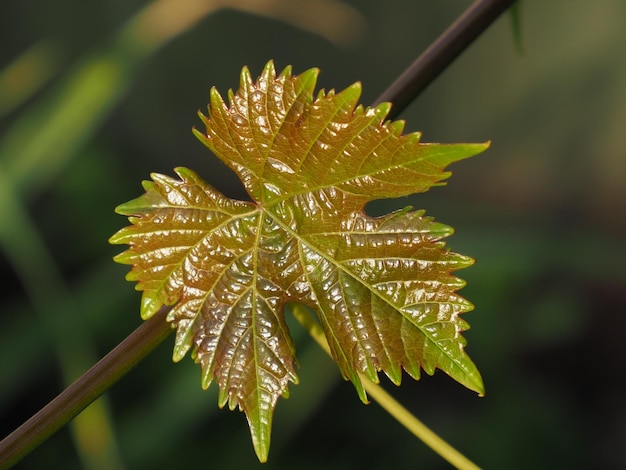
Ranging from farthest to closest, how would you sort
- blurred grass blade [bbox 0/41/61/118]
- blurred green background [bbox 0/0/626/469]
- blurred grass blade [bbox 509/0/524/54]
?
blurred green background [bbox 0/0/626/469], blurred grass blade [bbox 0/41/61/118], blurred grass blade [bbox 509/0/524/54]

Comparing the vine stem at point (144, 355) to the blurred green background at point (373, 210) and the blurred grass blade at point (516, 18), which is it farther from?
the blurred green background at point (373, 210)

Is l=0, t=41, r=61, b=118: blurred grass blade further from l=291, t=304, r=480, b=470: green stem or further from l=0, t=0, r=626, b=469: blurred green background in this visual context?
l=291, t=304, r=480, b=470: green stem

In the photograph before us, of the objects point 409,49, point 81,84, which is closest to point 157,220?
point 81,84

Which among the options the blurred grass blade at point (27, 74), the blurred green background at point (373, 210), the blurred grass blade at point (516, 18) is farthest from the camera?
the blurred green background at point (373, 210)

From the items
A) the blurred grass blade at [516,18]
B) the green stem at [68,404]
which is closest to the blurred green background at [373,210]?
the blurred grass blade at [516,18]

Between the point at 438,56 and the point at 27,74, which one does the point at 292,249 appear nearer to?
the point at 438,56

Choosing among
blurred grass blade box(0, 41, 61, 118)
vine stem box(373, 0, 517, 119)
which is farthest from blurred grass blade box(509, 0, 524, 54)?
blurred grass blade box(0, 41, 61, 118)
